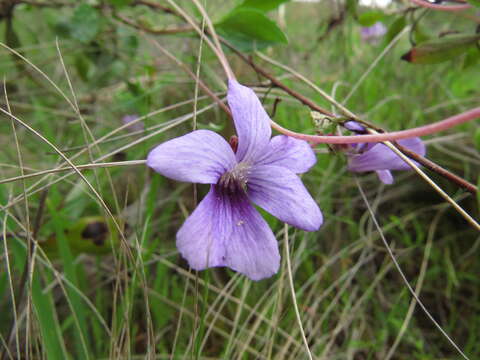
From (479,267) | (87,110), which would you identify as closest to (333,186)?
(479,267)

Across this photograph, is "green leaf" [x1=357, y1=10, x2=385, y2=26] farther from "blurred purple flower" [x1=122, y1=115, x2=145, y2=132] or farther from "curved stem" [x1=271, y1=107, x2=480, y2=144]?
"blurred purple flower" [x1=122, y1=115, x2=145, y2=132]

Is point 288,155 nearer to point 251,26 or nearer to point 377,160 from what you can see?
point 377,160

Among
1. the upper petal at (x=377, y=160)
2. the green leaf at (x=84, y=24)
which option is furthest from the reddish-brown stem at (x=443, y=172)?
the green leaf at (x=84, y=24)

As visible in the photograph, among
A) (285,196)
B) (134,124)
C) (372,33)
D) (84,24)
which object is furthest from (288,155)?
(372,33)

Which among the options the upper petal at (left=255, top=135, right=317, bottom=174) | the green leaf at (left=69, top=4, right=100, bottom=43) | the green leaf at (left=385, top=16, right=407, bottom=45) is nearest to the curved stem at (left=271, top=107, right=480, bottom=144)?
the upper petal at (left=255, top=135, right=317, bottom=174)

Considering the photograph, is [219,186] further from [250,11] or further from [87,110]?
[87,110]

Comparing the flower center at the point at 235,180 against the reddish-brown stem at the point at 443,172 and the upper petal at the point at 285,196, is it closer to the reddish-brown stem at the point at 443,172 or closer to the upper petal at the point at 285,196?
the upper petal at the point at 285,196
